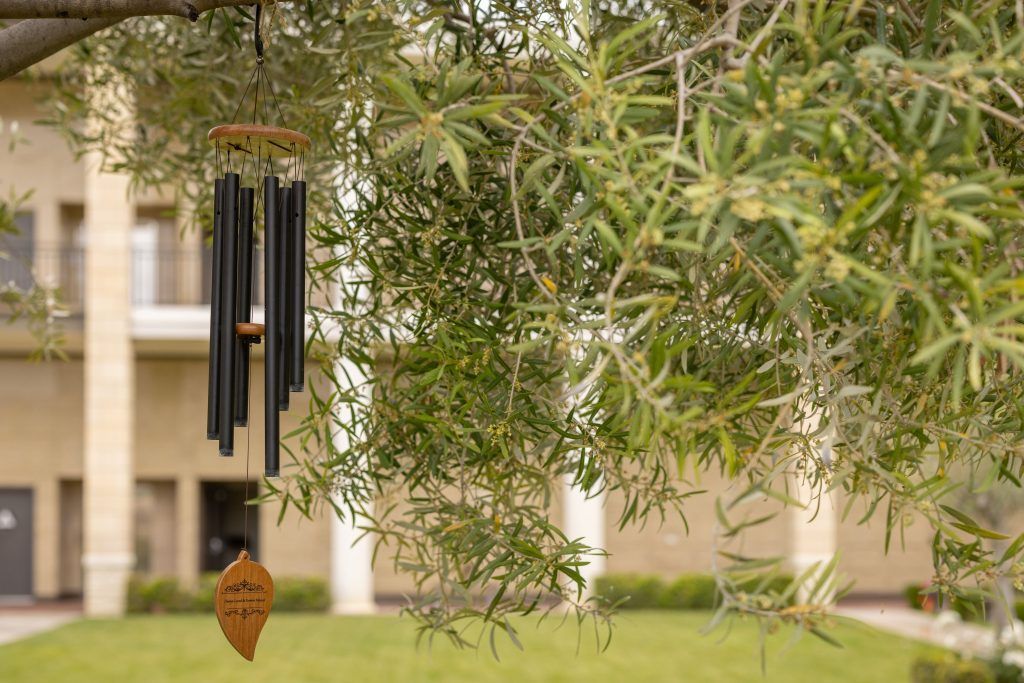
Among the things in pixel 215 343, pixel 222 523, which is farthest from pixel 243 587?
pixel 222 523

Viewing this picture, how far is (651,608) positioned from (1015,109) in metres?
13.1

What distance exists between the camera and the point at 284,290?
2.19 m

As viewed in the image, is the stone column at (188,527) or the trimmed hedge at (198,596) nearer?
the trimmed hedge at (198,596)

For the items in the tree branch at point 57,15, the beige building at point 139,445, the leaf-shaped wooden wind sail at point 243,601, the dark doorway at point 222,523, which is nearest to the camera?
the tree branch at point 57,15

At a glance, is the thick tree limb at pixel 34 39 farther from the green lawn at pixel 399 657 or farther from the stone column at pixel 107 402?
the stone column at pixel 107 402

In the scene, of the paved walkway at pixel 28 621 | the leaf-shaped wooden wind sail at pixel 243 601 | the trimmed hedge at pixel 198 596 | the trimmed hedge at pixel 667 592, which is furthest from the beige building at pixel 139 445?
the leaf-shaped wooden wind sail at pixel 243 601

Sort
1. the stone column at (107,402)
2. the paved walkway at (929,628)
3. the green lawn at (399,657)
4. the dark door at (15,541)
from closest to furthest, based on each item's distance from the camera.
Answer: the paved walkway at (929,628) → the green lawn at (399,657) → the stone column at (107,402) → the dark door at (15,541)

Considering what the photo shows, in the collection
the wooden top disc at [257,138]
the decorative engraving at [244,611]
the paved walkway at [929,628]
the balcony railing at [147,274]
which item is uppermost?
the balcony railing at [147,274]

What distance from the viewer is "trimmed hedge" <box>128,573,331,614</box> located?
43.1ft

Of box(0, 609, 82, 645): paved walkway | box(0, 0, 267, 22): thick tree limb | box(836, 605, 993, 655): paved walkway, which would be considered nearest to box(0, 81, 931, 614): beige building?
box(0, 609, 82, 645): paved walkway

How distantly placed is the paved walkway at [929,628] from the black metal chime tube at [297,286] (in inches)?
270

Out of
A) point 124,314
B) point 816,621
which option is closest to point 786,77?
point 816,621

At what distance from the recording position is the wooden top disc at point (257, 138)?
85.4 inches

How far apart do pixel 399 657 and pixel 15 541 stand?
714cm
